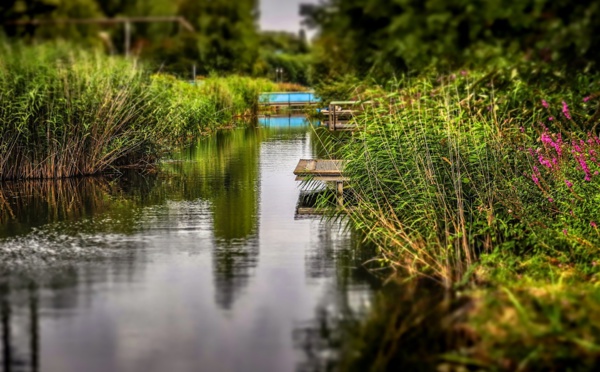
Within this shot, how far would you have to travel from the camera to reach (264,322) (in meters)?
7.43

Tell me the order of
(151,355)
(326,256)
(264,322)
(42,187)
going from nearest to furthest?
1. (151,355)
2. (264,322)
3. (326,256)
4. (42,187)

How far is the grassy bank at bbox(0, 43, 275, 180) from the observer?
51.8 feet

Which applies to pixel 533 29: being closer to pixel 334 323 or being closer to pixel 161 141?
pixel 334 323

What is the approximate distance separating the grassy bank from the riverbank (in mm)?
5439

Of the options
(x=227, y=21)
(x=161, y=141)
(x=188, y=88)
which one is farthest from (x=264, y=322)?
(x=188, y=88)

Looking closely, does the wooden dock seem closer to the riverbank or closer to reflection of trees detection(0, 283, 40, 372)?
the riverbank

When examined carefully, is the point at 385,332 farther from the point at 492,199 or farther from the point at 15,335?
the point at 492,199

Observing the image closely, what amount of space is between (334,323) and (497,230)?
138 inches

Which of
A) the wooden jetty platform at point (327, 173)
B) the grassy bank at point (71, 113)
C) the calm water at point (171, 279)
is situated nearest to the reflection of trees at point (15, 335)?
the calm water at point (171, 279)

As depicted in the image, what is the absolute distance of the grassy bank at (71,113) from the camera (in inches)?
622

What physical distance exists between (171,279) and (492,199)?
3.53 m

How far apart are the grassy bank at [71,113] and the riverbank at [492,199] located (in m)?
5.44

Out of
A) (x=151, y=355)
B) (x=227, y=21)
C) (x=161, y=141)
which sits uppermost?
(x=227, y=21)

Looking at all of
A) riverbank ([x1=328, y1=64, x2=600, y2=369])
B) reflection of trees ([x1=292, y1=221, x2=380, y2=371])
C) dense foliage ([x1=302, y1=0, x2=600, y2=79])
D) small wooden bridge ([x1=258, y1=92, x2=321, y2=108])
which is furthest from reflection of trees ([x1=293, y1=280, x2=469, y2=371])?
small wooden bridge ([x1=258, y1=92, x2=321, y2=108])
